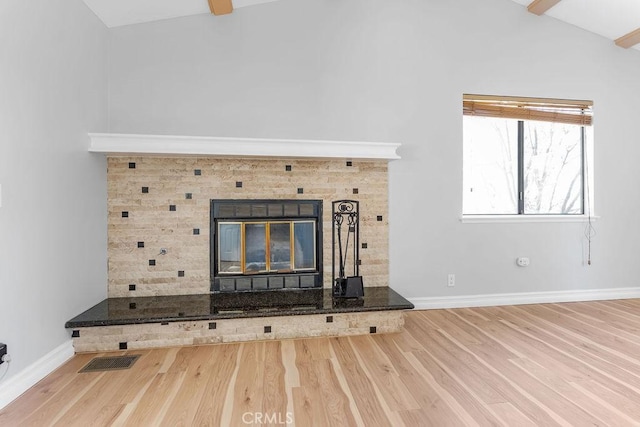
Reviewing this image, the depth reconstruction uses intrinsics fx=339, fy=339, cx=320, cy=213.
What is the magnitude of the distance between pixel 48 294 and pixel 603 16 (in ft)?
18.1

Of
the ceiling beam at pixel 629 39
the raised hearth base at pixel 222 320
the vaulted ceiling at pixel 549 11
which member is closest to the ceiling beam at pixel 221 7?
the vaulted ceiling at pixel 549 11

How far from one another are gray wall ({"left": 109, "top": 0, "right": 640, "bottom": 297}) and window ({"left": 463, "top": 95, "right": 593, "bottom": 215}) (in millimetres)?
150

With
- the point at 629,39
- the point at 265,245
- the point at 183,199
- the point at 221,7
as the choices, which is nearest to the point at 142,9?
the point at 221,7

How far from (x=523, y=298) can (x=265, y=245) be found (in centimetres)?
281

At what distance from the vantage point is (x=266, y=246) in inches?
129

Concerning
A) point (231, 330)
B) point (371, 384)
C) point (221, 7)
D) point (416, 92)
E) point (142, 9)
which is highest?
point (221, 7)

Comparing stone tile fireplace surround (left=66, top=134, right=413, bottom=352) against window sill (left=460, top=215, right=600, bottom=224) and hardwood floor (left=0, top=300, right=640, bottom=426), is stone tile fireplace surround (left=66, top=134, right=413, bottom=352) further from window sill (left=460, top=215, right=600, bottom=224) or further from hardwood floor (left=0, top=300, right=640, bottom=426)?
window sill (left=460, top=215, right=600, bottom=224)

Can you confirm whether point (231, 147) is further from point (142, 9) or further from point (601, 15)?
point (601, 15)

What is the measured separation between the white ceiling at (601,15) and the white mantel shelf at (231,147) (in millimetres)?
2427

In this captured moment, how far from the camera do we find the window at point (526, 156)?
146 inches

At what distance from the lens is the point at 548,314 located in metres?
3.32

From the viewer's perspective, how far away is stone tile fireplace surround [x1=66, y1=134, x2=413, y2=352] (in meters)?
2.59

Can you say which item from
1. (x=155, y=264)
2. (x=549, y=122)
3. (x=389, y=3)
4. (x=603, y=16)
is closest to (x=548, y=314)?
(x=549, y=122)

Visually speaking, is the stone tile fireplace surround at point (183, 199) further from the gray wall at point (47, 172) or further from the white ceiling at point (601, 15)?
the white ceiling at point (601, 15)
